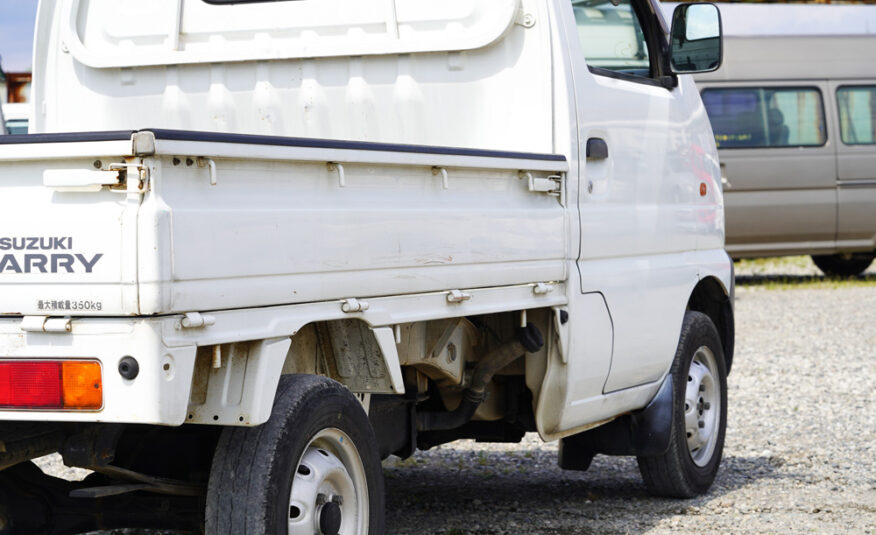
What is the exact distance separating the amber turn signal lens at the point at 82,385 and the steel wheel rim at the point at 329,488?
2.16 ft

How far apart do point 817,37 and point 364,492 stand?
1422cm

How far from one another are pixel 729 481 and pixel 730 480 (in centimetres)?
3

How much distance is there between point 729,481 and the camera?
6.51m

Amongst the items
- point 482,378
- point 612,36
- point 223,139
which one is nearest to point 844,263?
point 612,36

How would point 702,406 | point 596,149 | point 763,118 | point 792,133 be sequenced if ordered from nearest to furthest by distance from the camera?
1. point 596,149
2. point 702,406
3. point 763,118
4. point 792,133

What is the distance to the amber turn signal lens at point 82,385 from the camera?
10.0ft

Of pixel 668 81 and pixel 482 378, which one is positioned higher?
pixel 668 81

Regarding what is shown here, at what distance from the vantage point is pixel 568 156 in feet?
16.0

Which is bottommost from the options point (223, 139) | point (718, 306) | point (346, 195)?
point (718, 306)

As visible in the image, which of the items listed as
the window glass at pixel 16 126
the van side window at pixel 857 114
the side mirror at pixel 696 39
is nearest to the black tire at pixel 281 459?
the side mirror at pixel 696 39

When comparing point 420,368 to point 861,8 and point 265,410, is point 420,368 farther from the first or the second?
point 861,8

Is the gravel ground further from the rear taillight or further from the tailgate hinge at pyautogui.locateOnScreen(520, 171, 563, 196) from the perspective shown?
the rear taillight

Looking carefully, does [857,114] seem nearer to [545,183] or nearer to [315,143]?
[545,183]

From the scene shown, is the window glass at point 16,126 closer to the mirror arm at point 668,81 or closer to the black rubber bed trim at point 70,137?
the mirror arm at point 668,81
